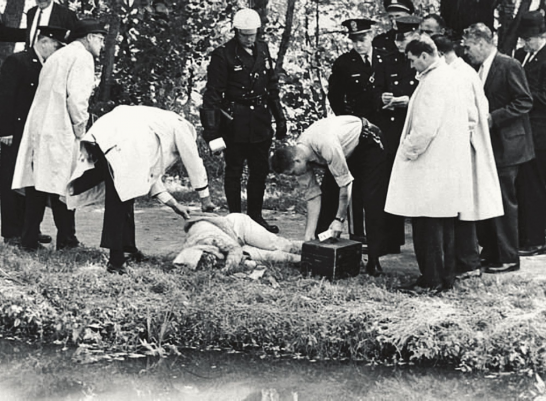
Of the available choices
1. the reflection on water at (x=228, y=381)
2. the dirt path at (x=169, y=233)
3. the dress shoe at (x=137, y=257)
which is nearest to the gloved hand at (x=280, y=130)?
the dirt path at (x=169, y=233)

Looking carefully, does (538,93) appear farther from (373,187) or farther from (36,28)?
(36,28)

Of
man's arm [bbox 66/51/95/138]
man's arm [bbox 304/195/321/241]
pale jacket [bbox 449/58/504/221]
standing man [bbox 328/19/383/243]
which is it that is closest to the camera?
pale jacket [bbox 449/58/504/221]

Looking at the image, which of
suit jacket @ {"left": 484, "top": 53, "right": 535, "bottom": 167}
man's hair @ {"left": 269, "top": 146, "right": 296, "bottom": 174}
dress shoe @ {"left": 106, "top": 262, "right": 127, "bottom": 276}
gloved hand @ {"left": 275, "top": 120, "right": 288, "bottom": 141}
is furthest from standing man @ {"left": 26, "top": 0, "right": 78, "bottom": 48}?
suit jacket @ {"left": 484, "top": 53, "right": 535, "bottom": 167}

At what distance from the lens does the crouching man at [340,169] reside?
7125 mm

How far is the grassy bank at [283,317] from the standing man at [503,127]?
0.54m

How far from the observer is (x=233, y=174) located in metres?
9.02

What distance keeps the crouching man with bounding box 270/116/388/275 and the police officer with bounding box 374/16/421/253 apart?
9.8 inches

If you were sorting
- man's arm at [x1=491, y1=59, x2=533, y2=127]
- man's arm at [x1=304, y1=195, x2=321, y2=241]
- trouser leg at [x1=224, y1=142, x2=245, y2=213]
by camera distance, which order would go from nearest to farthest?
man's arm at [x1=491, y1=59, x2=533, y2=127] → man's arm at [x1=304, y1=195, x2=321, y2=241] → trouser leg at [x1=224, y1=142, x2=245, y2=213]

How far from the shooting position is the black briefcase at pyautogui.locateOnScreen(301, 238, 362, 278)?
7.08 metres

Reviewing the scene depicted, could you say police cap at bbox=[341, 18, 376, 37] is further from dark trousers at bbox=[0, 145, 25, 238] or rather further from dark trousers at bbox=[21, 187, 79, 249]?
dark trousers at bbox=[0, 145, 25, 238]

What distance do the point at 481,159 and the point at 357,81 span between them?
169 centimetres

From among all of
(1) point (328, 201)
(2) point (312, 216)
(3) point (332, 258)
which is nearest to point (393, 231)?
(1) point (328, 201)

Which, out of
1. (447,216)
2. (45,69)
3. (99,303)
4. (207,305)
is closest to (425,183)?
(447,216)

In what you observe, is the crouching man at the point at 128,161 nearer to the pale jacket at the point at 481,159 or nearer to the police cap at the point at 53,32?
the police cap at the point at 53,32
